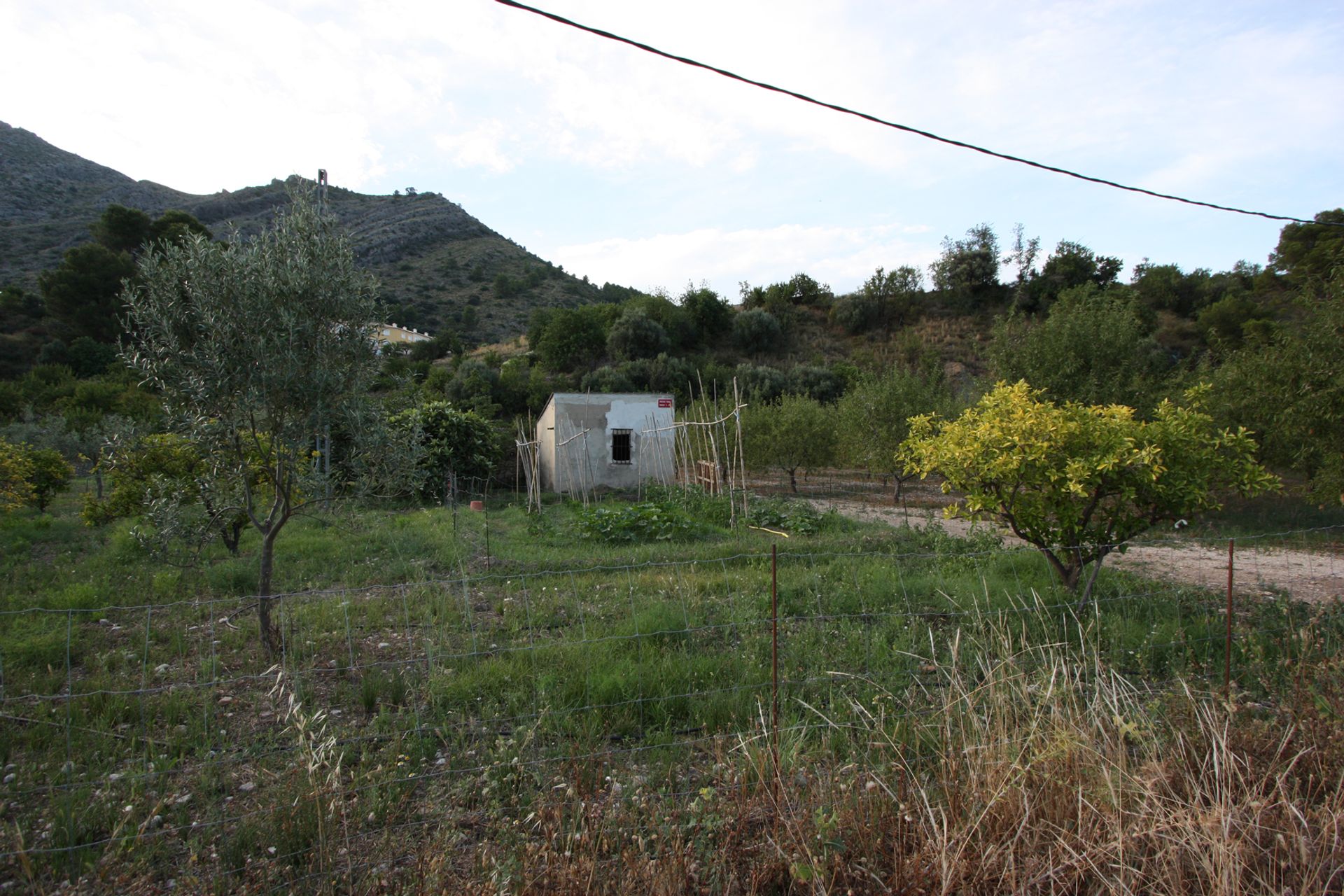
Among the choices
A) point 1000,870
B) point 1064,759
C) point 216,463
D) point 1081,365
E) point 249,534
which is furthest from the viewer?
point 1081,365

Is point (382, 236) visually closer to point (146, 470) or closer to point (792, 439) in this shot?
point (792, 439)

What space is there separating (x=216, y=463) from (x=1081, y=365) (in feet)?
47.7

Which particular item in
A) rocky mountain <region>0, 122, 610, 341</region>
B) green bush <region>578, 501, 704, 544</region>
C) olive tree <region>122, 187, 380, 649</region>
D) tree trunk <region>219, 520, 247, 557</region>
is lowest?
green bush <region>578, 501, 704, 544</region>

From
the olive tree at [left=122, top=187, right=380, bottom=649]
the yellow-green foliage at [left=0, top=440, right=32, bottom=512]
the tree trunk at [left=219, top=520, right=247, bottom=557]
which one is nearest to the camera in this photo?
the olive tree at [left=122, top=187, right=380, bottom=649]

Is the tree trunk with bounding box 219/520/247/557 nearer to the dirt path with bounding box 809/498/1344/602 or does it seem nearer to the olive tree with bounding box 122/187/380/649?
the olive tree with bounding box 122/187/380/649

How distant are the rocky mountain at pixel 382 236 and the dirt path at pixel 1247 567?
126 ft

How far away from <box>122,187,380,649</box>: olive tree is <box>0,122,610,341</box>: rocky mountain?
123 feet

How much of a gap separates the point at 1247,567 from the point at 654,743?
9.27 meters

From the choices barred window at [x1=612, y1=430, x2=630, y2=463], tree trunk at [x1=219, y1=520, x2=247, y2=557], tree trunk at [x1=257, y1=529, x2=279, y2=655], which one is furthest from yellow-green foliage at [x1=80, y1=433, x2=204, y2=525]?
barred window at [x1=612, y1=430, x2=630, y2=463]

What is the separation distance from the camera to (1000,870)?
7.86 feet

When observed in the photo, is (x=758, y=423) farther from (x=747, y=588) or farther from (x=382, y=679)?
(x=382, y=679)

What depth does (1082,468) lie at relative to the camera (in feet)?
17.4

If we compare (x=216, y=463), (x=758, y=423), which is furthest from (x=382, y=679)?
(x=758, y=423)

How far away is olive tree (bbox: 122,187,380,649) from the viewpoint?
183 inches
